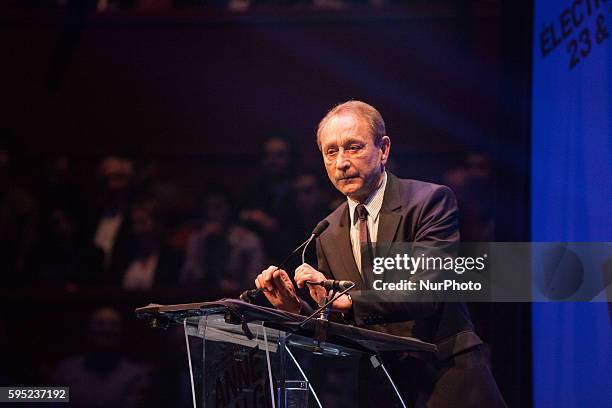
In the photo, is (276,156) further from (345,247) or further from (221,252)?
(345,247)

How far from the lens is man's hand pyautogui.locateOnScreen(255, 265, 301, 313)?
6.46 ft

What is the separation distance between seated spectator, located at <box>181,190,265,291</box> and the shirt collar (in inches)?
65.6

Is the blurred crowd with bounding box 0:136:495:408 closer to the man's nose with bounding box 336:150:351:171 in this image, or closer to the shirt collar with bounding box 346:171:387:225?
the shirt collar with bounding box 346:171:387:225

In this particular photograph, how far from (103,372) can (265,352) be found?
2431 mm

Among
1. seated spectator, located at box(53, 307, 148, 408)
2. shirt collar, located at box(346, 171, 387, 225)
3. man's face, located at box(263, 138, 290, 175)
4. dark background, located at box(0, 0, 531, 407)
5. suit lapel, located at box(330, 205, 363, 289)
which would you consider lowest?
seated spectator, located at box(53, 307, 148, 408)

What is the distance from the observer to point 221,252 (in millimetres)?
4145

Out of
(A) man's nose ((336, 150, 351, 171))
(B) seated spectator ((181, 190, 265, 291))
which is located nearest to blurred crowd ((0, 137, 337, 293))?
(B) seated spectator ((181, 190, 265, 291))

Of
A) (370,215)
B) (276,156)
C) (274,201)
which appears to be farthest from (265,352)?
(276,156)

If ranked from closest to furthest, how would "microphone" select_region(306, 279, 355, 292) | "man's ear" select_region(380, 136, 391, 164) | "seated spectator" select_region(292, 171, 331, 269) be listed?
"microphone" select_region(306, 279, 355, 292) → "man's ear" select_region(380, 136, 391, 164) → "seated spectator" select_region(292, 171, 331, 269)

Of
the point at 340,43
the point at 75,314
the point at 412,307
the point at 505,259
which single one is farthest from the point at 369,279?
the point at 340,43

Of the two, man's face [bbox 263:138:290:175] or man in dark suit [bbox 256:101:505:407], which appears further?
man's face [bbox 263:138:290:175]

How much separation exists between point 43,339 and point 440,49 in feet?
9.64

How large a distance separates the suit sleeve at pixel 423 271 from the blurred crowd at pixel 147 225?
5.51 feet

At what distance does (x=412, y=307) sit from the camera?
2.05m
